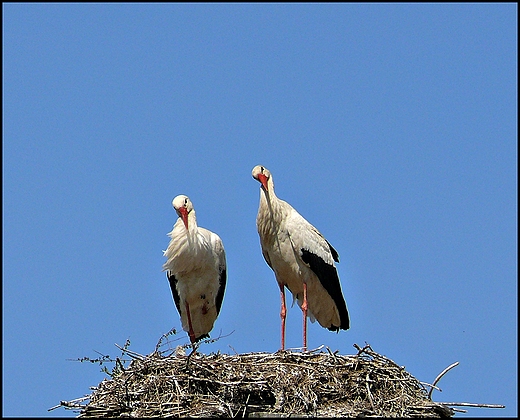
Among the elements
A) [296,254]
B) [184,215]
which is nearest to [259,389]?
[296,254]

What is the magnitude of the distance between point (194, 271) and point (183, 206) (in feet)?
2.21

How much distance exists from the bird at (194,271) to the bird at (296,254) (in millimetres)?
532

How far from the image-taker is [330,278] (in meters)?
10.7

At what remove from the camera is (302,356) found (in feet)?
29.3

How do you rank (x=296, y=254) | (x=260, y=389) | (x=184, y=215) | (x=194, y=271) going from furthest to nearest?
(x=194, y=271), (x=184, y=215), (x=296, y=254), (x=260, y=389)

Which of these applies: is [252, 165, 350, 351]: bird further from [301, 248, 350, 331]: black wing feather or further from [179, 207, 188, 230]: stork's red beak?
[179, 207, 188, 230]: stork's red beak

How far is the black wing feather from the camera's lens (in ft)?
34.4

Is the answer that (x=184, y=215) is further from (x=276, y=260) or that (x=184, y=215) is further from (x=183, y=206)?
(x=276, y=260)

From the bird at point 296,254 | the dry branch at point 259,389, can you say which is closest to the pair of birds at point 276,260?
the bird at point 296,254

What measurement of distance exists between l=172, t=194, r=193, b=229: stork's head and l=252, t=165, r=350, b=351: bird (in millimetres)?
668

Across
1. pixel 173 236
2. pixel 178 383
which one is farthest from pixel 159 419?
pixel 173 236

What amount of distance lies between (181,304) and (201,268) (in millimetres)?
481

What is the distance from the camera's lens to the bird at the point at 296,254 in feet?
34.4

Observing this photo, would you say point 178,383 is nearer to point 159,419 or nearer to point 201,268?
point 159,419
